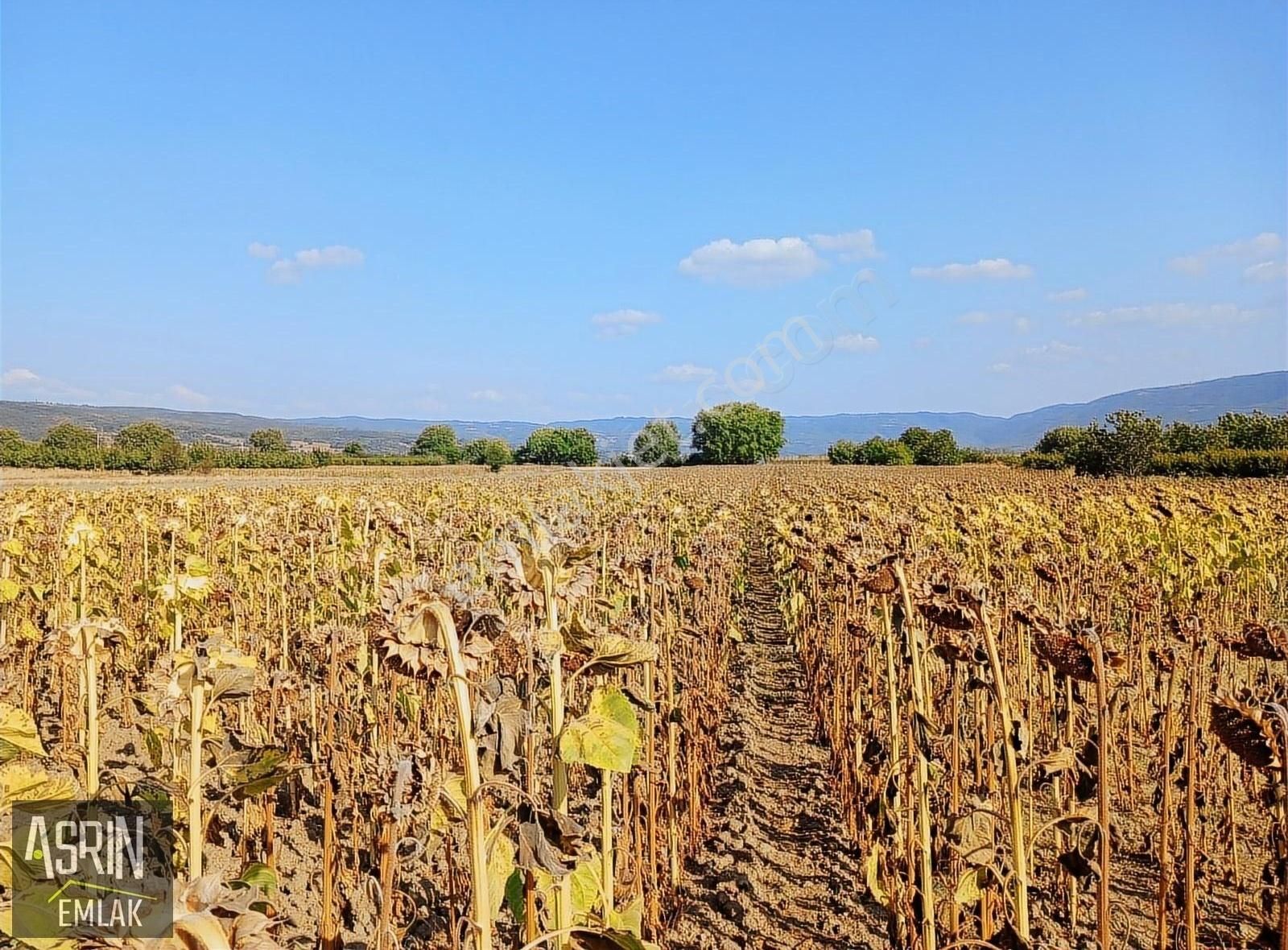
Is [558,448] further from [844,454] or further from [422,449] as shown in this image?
[844,454]

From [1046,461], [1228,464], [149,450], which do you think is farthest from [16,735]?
[149,450]

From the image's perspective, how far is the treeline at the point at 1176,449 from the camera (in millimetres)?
38000

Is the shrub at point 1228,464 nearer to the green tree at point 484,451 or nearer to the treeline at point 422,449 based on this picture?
the treeline at point 422,449

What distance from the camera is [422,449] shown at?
101875 millimetres

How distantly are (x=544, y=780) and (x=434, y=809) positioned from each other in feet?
10.4

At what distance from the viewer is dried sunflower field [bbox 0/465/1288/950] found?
1828 mm

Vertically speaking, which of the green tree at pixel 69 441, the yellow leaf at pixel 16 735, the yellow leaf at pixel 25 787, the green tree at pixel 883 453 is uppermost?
the green tree at pixel 69 441

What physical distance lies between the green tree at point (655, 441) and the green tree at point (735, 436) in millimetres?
12575

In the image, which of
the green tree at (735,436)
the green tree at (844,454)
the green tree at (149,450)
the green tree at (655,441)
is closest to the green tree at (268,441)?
the green tree at (149,450)

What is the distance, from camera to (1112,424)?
43656mm

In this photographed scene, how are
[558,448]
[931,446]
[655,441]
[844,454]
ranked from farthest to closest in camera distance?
[558,448]
[844,454]
[931,446]
[655,441]

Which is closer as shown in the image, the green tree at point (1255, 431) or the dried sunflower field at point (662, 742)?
the dried sunflower field at point (662, 742)

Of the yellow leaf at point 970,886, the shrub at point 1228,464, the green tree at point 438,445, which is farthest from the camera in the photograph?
the green tree at point 438,445

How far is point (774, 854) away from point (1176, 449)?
184 ft
